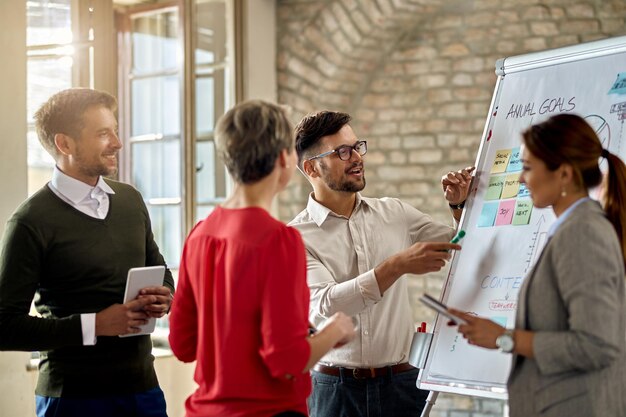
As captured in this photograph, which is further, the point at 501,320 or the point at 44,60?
the point at 44,60

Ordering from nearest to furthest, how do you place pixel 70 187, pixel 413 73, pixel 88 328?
pixel 88 328, pixel 70 187, pixel 413 73

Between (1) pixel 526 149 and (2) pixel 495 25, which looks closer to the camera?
(1) pixel 526 149

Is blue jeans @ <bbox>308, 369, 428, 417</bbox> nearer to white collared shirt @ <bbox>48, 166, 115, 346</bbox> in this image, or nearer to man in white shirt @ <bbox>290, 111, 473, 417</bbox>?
man in white shirt @ <bbox>290, 111, 473, 417</bbox>

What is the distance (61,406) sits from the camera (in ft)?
7.61

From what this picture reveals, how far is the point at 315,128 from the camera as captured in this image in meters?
2.77

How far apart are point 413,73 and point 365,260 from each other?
2.64 m

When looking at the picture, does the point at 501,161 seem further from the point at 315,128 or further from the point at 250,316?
the point at 250,316

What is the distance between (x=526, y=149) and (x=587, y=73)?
0.73m

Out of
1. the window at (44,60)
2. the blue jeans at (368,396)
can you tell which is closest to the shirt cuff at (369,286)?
the blue jeans at (368,396)

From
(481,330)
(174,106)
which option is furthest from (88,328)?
(174,106)

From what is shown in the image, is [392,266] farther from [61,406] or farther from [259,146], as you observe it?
[61,406]

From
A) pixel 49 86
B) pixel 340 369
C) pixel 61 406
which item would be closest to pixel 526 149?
pixel 340 369

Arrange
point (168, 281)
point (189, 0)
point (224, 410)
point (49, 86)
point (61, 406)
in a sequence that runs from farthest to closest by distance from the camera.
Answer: point (189, 0), point (49, 86), point (168, 281), point (61, 406), point (224, 410)

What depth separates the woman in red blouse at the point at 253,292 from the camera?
1.71 m
